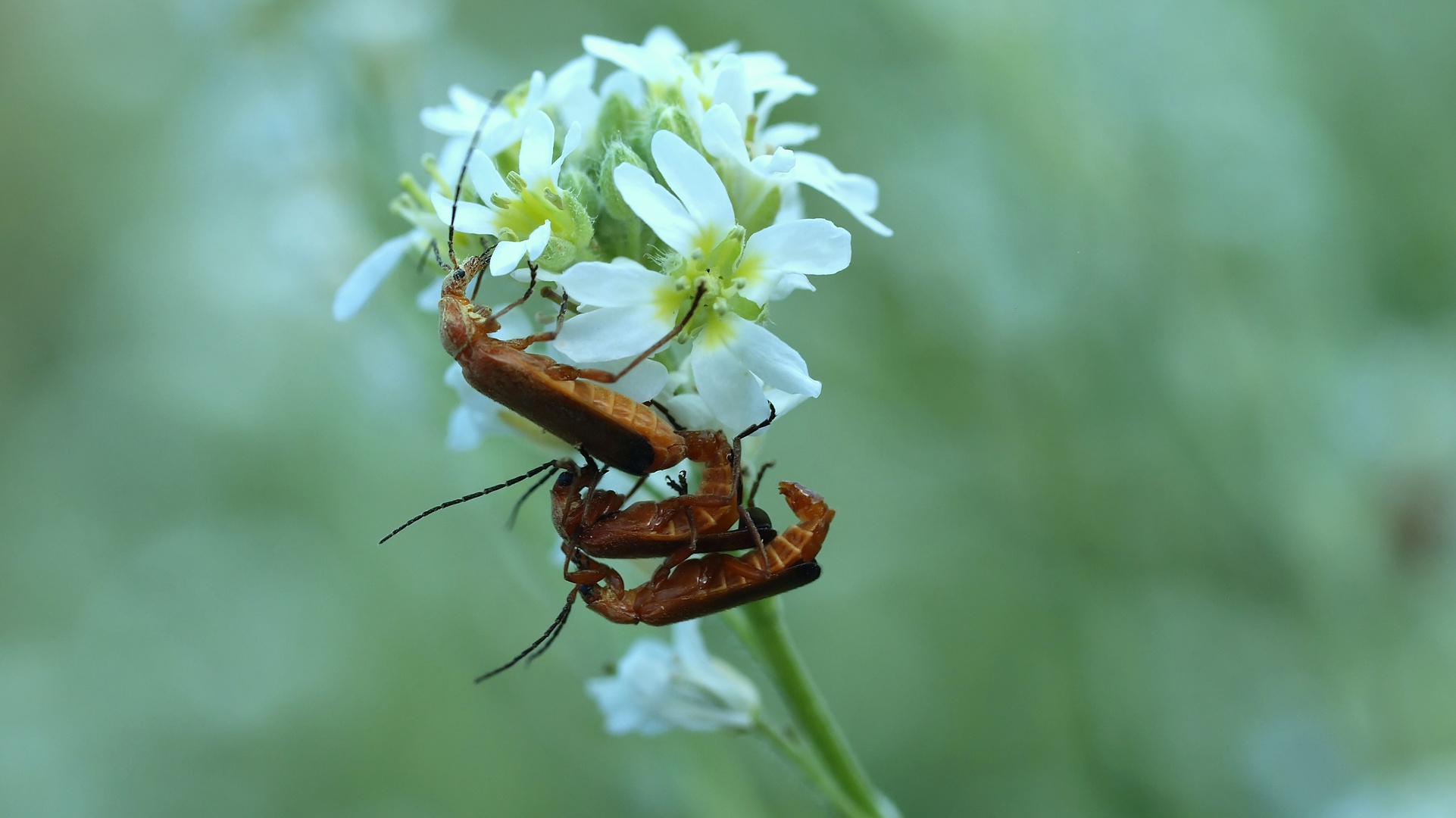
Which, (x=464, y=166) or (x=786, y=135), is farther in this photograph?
(x=786, y=135)

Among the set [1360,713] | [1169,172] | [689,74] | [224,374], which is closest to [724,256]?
[689,74]

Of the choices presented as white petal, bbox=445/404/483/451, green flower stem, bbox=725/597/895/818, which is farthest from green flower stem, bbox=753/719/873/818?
white petal, bbox=445/404/483/451

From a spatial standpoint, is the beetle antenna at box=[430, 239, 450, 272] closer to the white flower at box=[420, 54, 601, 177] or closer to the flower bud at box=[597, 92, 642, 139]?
the white flower at box=[420, 54, 601, 177]

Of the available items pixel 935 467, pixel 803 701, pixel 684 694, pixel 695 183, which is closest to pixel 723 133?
pixel 695 183

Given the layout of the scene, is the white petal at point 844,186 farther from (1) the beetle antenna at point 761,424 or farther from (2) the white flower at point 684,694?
(2) the white flower at point 684,694

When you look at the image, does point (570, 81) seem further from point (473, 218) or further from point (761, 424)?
point (761, 424)

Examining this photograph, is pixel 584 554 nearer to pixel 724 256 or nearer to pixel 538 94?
pixel 724 256

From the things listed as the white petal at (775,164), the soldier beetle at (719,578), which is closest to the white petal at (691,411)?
the soldier beetle at (719,578)
